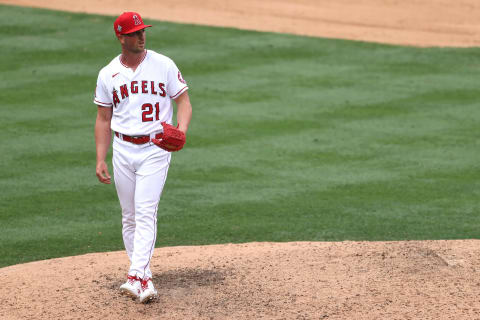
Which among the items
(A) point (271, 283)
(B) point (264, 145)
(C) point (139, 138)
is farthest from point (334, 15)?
(C) point (139, 138)

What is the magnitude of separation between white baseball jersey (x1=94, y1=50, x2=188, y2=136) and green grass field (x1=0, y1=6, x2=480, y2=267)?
217 centimetres

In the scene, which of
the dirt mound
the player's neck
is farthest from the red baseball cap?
the dirt mound

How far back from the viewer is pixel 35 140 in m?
11.5

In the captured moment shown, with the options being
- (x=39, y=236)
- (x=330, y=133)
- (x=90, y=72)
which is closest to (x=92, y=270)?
(x=39, y=236)

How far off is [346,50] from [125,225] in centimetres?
1174

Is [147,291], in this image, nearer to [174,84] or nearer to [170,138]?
[170,138]

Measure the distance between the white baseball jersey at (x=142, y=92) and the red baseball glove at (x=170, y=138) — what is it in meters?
0.15

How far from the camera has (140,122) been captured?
6.07m

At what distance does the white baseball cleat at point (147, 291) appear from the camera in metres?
6.01

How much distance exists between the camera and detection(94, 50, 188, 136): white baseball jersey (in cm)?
607

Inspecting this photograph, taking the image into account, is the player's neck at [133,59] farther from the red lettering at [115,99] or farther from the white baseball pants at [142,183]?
the white baseball pants at [142,183]

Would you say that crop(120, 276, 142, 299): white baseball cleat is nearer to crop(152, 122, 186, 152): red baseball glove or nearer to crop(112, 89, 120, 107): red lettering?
crop(152, 122, 186, 152): red baseball glove

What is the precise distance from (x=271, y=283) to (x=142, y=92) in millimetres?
1712

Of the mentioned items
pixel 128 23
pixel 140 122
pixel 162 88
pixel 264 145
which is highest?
pixel 128 23
